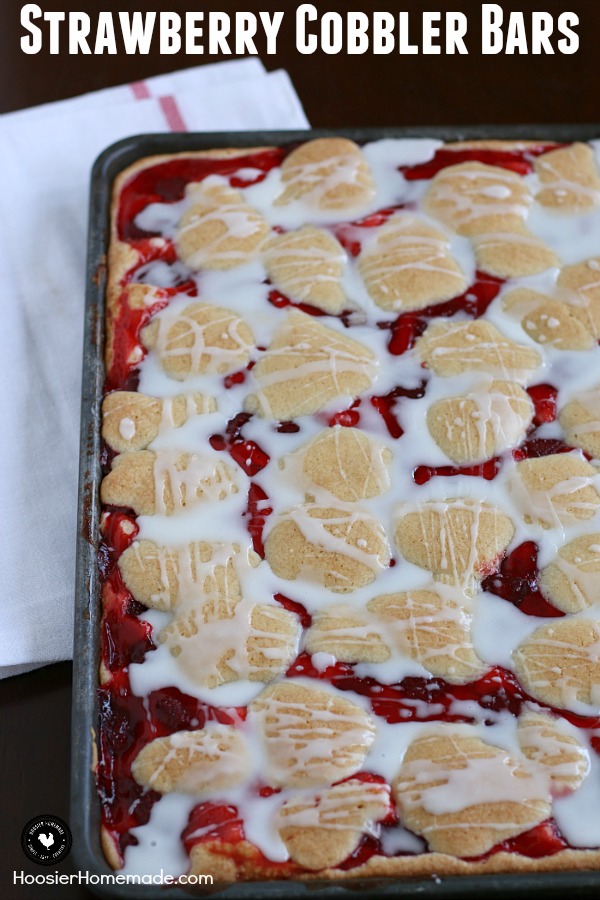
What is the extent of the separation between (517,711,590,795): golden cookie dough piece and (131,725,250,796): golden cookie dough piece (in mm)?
360

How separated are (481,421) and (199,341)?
1.55 ft

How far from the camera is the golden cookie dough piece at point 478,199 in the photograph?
1.93 metres

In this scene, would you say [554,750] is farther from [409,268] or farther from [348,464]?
[409,268]

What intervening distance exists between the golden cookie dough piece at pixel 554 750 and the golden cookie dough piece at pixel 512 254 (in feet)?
2.59

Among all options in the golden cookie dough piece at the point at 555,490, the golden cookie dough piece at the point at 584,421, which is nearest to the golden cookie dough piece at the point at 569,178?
the golden cookie dough piece at the point at 584,421

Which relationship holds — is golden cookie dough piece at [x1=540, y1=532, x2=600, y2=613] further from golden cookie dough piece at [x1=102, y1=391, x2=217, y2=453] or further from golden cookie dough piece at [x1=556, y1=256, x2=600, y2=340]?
golden cookie dough piece at [x1=102, y1=391, x2=217, y2=453]

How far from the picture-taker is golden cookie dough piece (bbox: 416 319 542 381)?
5.72 feet

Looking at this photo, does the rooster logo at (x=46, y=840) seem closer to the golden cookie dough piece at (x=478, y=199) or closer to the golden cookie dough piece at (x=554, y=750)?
the golden cookie dough piece at (x=554, y=750)

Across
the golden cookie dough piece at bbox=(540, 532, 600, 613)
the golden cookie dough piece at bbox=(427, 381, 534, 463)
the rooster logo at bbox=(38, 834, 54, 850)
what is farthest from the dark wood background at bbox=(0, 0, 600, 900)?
the rooster logo at bbox=(38, 834, 54, 850)

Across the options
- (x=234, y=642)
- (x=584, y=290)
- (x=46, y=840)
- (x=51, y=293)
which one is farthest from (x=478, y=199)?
(x=46, y=840)

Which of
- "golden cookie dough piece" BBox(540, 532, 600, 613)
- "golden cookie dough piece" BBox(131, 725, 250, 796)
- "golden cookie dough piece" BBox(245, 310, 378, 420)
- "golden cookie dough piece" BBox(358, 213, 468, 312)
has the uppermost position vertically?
"golden cookie dough piece" BBox(358, 213, 468, 312)

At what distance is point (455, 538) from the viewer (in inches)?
61.7

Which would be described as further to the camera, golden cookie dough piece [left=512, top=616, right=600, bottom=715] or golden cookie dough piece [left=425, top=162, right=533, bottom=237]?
golden cookie dough piece [left=425, top=162, right=533, bottom=237]

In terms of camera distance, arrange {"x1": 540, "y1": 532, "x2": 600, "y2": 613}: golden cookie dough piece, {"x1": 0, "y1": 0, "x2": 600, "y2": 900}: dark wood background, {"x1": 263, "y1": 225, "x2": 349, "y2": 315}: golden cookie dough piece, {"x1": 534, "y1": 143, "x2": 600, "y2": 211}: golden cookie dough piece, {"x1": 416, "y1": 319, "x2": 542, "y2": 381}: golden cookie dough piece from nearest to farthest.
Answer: {"x1": 540, "y1": 532, "x2": 600, "y2": 613}: golden cookie dough piece
{"x1": 416, "y1": 319, "x2": 542, "y2": 381}: golden cookie dough piece
{"x1": 263, "y1": 225, "x2": 349, "y2": 315}: golden cookie dough piece
{"x1": 534, "y1": 143, "x2": 600, "y2": 211}: golden cookie dough piece
{"x1": 0, "y1": 0, "x2": 600, "y2": 900}: dark wood background
